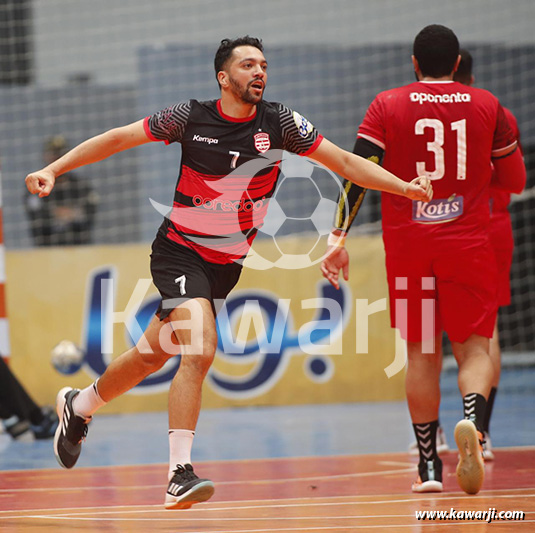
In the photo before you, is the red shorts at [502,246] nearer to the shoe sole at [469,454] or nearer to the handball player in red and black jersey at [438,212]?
the handball player in red and black jersey at [438,212]

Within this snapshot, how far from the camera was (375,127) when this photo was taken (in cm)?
473

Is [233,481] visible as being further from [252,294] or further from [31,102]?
[31,102]

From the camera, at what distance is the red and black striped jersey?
4258 mm

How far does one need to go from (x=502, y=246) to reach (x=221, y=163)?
2345mm

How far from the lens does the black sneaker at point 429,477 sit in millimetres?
4672

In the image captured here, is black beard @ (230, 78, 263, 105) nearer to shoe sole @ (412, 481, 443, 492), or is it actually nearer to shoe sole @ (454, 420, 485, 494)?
shoe sole @ (454, 420, 485, 494)

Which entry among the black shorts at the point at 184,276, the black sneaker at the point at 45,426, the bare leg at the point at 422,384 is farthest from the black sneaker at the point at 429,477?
the black sneaker at the point at 45,426

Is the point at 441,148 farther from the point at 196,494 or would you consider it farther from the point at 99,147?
the point at 196,494

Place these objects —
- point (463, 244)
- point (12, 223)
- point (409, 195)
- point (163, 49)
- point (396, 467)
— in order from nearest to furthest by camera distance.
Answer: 1. point (409, 195)
2. point (463, 244)
3. point (396, 467)
4. point (163, 49)
5. point (12, 223)

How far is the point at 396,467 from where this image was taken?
5602mm

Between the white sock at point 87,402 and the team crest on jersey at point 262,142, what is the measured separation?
4.41 ft

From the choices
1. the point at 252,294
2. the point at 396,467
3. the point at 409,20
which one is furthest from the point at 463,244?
the point at 409,20

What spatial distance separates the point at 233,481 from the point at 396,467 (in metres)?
0.96

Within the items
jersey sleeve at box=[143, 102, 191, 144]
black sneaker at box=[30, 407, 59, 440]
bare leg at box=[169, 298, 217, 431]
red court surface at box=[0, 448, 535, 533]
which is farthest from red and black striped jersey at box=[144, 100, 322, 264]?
black sneaker at box=[30, 407, 59, 440]
